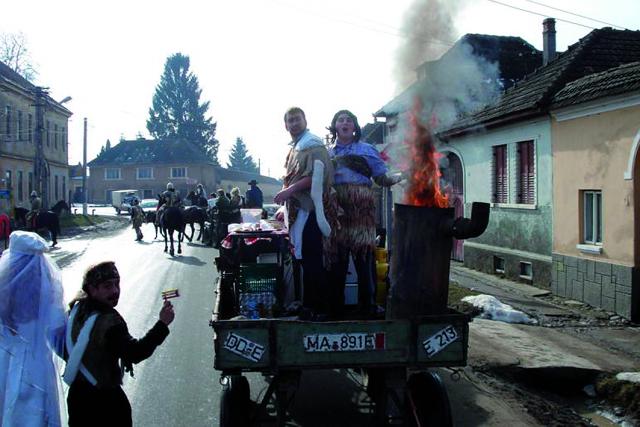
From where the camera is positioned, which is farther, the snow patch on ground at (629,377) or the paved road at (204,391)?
the snow patch on ground at (629,377)

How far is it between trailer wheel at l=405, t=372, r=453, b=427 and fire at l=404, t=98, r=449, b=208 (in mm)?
1356

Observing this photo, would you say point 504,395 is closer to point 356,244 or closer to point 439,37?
point 356,244

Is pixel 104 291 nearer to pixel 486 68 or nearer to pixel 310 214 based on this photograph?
pixel 310 214

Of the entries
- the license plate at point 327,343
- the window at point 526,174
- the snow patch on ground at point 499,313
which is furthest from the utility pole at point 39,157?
the license plate at point 327,343

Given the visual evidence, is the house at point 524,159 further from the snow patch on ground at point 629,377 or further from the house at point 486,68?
the snow patch on ground at point 629,377

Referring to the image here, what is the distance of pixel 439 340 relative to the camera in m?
4.27

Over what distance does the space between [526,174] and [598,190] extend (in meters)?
3.46

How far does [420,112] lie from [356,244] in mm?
1715

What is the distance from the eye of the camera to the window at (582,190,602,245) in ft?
40.8

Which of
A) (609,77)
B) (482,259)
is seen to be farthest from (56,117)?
(609,77)

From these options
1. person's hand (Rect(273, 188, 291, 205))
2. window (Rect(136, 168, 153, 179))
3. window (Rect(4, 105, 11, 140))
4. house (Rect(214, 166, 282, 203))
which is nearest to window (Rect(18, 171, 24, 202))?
window (Rect(4, 105, 11, 140))

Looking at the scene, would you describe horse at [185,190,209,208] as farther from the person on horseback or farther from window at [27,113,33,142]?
window at [27,113,33,142]

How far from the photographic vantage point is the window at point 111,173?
81.9 m

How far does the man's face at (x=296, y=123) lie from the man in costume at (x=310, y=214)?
0.11m
